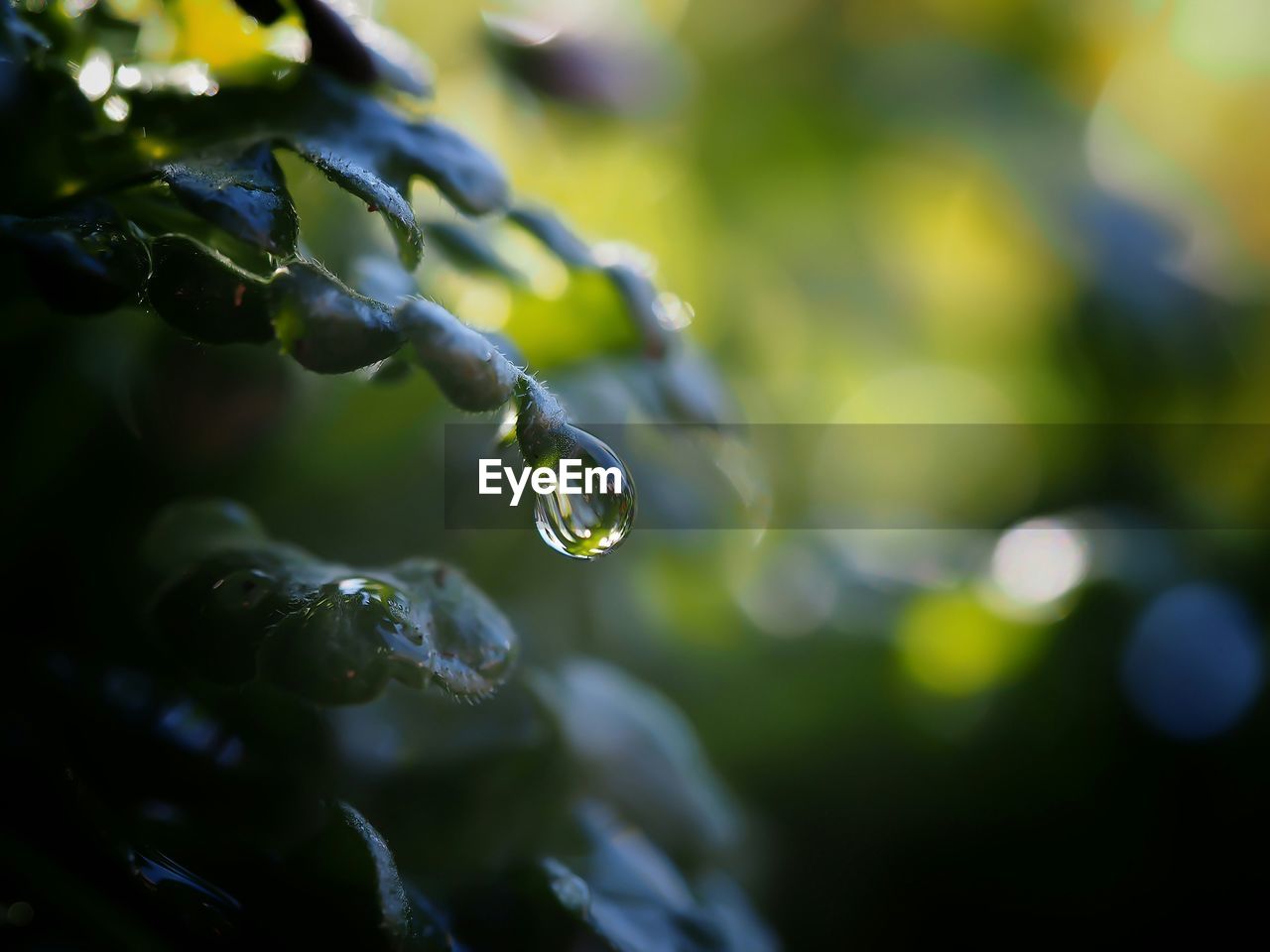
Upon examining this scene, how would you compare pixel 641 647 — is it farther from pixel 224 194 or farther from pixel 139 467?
pixel 224 194

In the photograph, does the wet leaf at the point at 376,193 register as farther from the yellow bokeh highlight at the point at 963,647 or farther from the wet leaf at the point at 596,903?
the yellow bokeh highlight at the point at 963,647

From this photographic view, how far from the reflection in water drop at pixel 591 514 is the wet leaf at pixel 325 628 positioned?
0.06 metres

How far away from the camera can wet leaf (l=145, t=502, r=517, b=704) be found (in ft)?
1.32

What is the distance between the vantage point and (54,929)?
0.50 meters

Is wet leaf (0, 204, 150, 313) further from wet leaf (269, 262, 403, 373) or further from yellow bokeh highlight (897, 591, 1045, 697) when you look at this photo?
yellow bokeh highlight (897, 591, 1045, 697)

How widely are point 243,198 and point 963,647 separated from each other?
72 cm

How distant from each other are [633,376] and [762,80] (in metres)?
1.14

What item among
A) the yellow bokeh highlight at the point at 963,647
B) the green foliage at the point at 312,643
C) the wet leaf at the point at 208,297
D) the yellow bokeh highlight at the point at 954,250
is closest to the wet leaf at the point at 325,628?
the green foliage at the point at 312,643

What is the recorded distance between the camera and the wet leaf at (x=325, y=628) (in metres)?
0.40

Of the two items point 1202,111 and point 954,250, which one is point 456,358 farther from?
point 1202,111

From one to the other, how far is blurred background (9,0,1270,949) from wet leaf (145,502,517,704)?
0.52 feet

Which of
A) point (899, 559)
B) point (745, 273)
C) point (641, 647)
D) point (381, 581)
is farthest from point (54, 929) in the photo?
point (745, 273)

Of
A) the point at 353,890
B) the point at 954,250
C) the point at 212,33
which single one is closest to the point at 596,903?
the point at 353,890

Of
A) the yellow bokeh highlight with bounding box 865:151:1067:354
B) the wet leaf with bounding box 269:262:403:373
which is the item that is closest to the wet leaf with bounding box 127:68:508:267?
the wet leaf with bounding box 269:262:403:373
